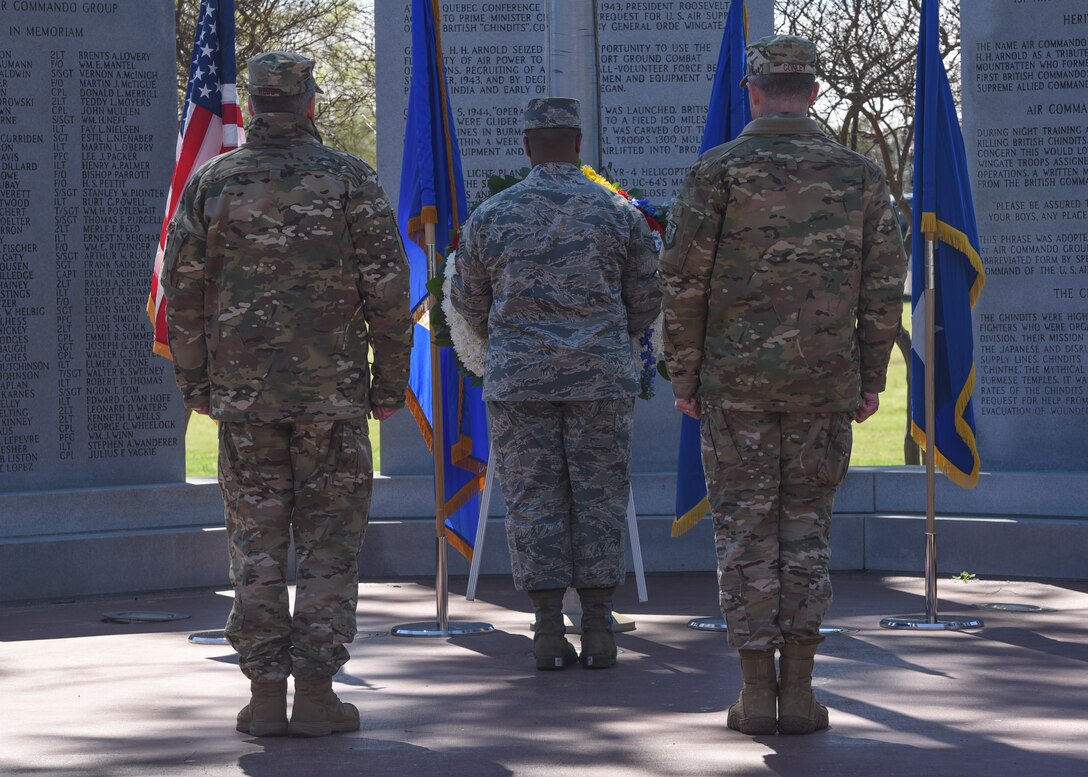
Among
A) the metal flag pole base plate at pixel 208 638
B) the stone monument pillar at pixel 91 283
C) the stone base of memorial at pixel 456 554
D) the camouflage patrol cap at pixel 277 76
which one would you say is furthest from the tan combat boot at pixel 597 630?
the stone monument pillar at pixel 91 283

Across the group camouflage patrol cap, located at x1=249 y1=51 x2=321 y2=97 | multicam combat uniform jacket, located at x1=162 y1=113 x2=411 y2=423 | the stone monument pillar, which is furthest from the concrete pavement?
camouflage patrol cap, located at x1=249 y1=51 x2=321 y2=97

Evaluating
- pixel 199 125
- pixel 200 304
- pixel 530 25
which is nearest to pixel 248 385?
pixel 200 304

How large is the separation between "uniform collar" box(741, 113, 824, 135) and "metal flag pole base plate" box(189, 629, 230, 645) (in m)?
3.17

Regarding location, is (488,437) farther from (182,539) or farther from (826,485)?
(826,485)

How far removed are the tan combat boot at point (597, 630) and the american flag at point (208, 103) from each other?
229 cm

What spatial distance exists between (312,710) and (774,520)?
1519 mm

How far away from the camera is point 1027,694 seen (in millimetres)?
5316

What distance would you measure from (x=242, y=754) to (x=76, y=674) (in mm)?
1618

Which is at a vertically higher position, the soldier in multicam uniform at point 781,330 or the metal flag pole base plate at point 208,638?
the soldier in multicam uniform at point 781,330

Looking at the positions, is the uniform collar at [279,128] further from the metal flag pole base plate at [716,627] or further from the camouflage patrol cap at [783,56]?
the metal flag pole base plate at [716,627]

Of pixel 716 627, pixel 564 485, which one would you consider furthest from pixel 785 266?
pixel 716 627

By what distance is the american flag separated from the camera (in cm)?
690

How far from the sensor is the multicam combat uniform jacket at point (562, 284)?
576 cm

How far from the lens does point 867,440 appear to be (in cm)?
1978
